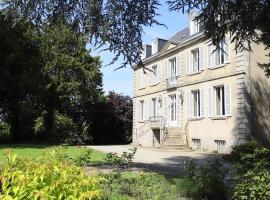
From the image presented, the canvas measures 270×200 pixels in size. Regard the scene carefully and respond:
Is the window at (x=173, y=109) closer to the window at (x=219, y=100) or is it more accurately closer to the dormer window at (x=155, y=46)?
the window at (x=219, y=100)

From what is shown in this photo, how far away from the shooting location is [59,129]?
40.8 m

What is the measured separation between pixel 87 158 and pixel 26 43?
28.1 m

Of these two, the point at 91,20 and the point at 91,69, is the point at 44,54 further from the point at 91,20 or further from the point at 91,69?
the point at 91,20

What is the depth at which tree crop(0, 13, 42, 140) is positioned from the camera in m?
35.1

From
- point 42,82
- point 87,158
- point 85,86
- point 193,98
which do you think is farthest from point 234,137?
point 85,86

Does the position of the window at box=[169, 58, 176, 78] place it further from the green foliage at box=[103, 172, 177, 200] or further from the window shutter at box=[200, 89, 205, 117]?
the green foliage at box=[103, 172, 177, 200]

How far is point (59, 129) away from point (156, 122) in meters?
10.3

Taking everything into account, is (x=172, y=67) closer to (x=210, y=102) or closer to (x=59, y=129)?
(x=210, y=102)

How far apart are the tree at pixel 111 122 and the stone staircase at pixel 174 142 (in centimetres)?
1244

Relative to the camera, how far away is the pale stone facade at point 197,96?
83.4 feet

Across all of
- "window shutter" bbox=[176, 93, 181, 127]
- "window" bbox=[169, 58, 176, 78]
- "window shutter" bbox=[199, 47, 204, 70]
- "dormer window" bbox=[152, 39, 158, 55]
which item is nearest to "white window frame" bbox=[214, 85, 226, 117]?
"window shutter" bbox=[199, 47, 204, 70]

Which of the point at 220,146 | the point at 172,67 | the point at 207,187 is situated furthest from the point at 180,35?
the point at 207,187

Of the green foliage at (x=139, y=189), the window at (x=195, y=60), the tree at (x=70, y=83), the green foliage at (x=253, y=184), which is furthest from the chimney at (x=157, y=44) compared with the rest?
the green foliage at (x=253, y=184)

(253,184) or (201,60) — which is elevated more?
(201,60)
